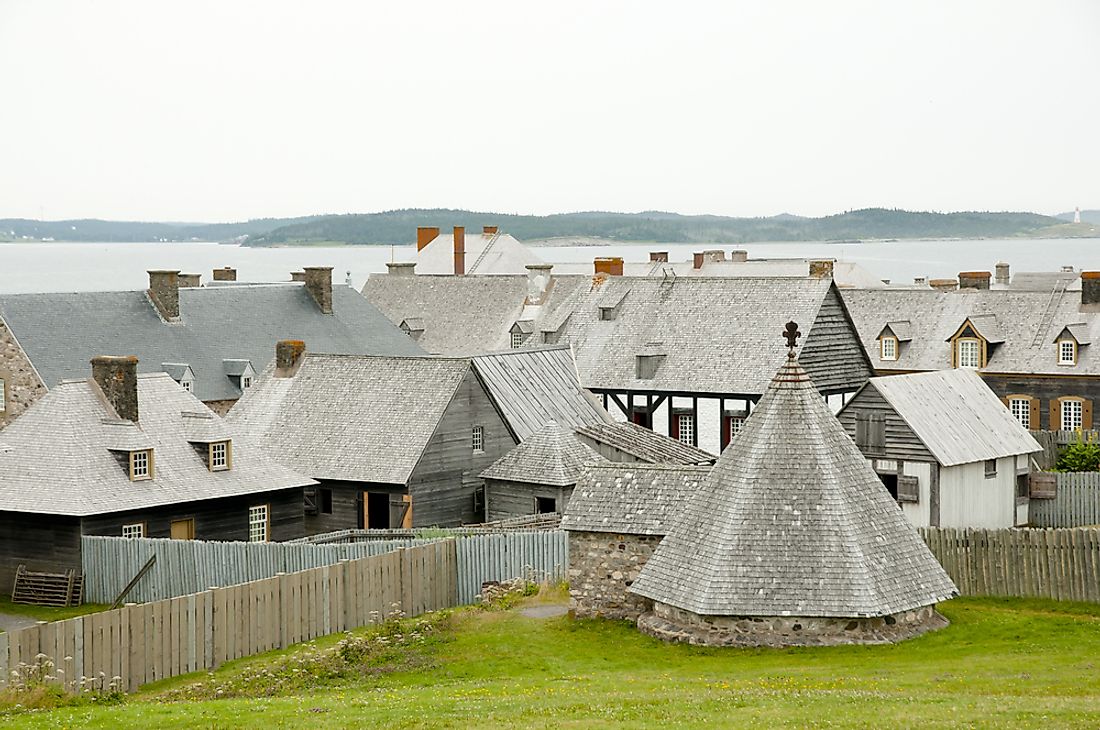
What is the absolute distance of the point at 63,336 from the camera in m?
56.2

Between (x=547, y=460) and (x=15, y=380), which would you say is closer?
(x=547, y=460)

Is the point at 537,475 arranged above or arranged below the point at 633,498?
below

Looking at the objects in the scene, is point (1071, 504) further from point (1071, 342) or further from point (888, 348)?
point (888, 348)

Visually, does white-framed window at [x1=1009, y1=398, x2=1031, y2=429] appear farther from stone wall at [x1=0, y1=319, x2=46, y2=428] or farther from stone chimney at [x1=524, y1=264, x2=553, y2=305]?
stone wall at [x1=0, y1=319, x2=46, y2=428]

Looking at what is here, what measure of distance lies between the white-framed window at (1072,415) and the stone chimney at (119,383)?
34427 mm

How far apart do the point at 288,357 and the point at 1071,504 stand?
2311 centimetres

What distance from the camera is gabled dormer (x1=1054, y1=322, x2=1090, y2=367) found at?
2399 inches

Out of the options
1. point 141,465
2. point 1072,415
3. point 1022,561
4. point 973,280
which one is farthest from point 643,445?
point 973,280

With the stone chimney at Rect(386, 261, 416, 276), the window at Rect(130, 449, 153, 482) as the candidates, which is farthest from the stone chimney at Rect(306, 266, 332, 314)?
the window at Rect(130, 449, 153, 482)

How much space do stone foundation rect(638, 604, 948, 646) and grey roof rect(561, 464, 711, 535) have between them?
269 cm

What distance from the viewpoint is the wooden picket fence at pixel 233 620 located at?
87.5 feet

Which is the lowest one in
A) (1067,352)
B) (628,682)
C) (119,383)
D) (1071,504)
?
(628,682)

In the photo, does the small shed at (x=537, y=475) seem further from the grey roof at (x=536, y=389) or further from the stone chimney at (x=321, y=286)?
the stone chimney at (x=321, y=286)

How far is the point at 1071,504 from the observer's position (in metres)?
47.3
